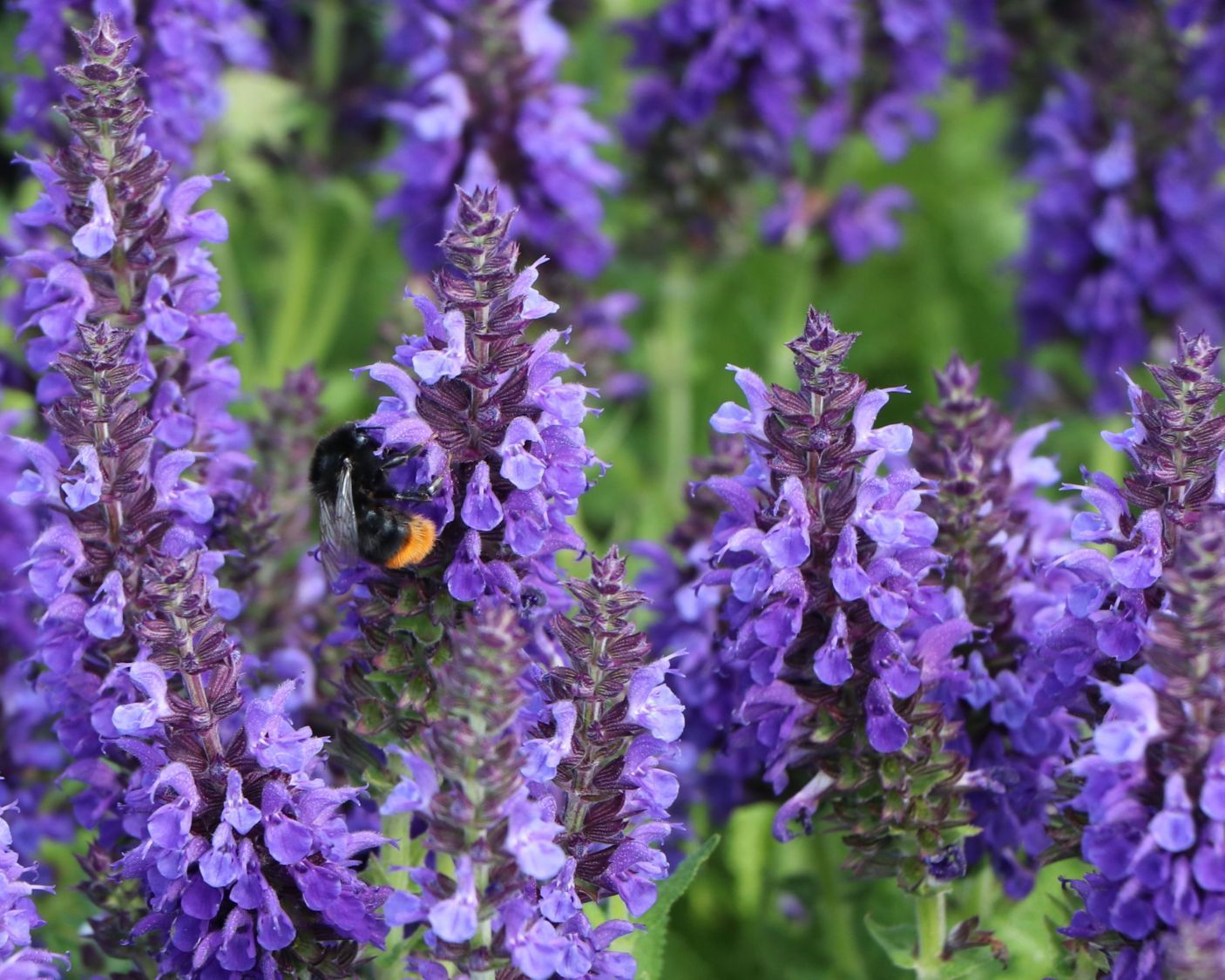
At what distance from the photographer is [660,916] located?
151 inches

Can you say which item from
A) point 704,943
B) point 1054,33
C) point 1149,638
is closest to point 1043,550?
point 1149,638

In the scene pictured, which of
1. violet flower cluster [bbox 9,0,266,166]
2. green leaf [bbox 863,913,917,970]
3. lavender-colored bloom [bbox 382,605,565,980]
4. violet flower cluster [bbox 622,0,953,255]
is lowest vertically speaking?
green leaf [bbox 863,913,917,970]

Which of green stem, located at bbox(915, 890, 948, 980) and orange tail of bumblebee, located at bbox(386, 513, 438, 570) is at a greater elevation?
orange tail of bumblebee, located at bbox(386, 513, 438, 570)

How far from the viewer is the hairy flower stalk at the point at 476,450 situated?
3543 millimetres

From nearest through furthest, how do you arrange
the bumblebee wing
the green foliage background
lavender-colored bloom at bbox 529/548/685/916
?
1. lavender-colored bloom at bbox 529/548/685/916
2. the bumblebee wing
3. the green foliage background

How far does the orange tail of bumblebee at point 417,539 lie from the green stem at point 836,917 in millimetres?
1943

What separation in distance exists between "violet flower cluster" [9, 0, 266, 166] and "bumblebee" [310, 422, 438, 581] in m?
1.39

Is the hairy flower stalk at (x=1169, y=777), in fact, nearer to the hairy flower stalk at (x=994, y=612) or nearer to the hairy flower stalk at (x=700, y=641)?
the hairy flower stalk at (x=994, y=612)

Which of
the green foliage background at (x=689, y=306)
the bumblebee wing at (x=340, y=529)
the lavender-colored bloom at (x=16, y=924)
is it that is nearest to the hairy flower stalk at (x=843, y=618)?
the bumblebee wing at (x=340, y=529)

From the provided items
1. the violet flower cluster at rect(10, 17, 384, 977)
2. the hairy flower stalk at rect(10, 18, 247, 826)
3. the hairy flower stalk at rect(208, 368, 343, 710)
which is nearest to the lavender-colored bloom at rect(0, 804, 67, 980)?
the violet flower cluster at rect(10, 17, 384, 977)

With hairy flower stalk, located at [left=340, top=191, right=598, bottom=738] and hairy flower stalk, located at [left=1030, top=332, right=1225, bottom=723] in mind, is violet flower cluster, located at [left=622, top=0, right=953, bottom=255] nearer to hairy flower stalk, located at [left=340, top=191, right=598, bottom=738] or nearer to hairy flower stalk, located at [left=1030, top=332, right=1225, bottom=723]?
hairy flower stalk, located at [left=340, top=191, right=598, bottom=738]

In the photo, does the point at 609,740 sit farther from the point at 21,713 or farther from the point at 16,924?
the point at 21,713

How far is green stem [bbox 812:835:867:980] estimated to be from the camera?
511 cm

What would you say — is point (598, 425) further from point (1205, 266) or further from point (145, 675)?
point (145, 675)
